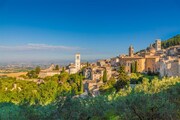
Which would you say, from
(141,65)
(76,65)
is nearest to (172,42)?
(76,65)

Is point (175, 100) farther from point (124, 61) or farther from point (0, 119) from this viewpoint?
point (124, 61)

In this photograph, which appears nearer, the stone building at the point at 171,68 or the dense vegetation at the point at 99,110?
the dense vegetation at the point at 99,110

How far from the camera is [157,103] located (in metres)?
8.34

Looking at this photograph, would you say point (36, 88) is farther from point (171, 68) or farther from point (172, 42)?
point (172, 42)

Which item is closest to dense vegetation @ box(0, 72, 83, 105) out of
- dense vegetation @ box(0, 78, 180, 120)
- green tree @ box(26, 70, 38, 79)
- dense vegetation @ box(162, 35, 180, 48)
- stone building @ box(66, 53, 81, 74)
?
green tree @ box(26, 70, 38, 79)

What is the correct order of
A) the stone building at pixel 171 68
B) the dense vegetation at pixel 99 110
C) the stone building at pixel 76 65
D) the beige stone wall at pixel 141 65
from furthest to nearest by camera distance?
the stone building at pixel 76 65, the beige stone wall at pixel 141 65, the stone building at pixel 171 68, the dense vegetation at pixel 99 110

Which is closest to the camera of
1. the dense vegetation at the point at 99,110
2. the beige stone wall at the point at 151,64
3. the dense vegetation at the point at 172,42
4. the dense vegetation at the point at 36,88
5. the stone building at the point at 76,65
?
the dense vegetation at the point at 99,110

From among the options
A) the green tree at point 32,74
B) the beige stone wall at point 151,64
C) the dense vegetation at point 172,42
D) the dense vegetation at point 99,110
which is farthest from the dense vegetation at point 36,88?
the dense vegetation at point 172,42

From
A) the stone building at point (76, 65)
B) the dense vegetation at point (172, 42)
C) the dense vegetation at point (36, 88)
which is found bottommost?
the dense vegetation at point (36, 88)

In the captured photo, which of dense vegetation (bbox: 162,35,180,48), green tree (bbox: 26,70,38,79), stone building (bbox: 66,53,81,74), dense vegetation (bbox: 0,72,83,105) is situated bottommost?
dense vegetation (bbox: 0,72,83,105)

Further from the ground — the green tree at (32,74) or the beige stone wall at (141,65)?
the beige stone wall at (141,65)

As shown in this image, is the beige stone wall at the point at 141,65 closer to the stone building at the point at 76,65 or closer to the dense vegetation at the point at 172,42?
the stone building at the point at 76,65

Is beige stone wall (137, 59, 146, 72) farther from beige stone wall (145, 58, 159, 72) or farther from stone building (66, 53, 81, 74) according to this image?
stone building (66, 53, 81, 74)

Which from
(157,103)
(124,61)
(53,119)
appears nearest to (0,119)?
(53,119)
